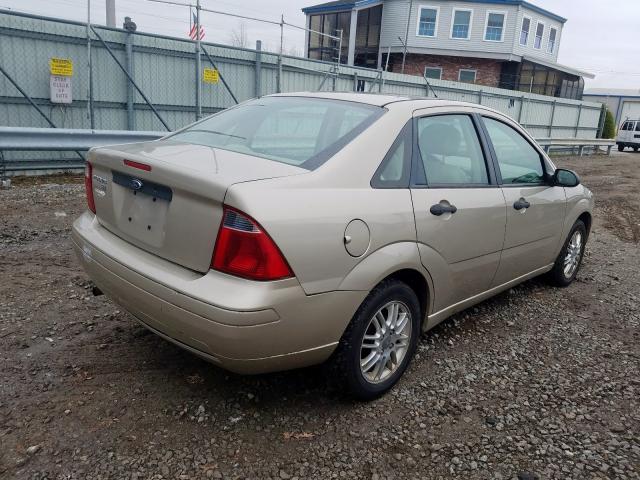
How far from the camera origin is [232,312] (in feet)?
7.33

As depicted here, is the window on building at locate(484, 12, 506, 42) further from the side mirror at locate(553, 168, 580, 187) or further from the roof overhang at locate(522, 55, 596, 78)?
the side mirror at locate(553, 168, 580, 187)

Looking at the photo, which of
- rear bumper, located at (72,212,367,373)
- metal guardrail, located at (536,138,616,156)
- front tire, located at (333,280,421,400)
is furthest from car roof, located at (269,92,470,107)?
metal guardrail, located at (536,138,616,156)

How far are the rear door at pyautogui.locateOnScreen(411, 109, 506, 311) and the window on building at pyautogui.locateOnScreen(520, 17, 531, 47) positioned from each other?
1332 inches

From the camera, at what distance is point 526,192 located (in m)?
3.91

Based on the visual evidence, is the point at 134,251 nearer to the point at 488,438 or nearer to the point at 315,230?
the point at 315,230

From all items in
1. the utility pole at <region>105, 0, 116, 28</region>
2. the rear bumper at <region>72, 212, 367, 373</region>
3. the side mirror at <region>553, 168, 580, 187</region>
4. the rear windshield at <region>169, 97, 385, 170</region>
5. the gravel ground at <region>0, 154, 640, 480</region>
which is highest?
the utility pole at <region>105, 0, 116, 28</region>

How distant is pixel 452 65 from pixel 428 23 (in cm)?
300

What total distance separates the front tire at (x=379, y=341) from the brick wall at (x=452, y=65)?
107ft

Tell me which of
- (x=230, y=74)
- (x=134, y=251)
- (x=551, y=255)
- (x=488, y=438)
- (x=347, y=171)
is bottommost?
(x=488, y=438)

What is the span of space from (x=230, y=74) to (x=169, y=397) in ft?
32.9

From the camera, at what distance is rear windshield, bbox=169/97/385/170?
9.27 feet

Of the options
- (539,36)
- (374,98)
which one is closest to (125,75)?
(374,98)

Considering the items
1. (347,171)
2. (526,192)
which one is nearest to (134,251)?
(347,171)

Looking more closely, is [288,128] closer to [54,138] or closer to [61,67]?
[54,138]
